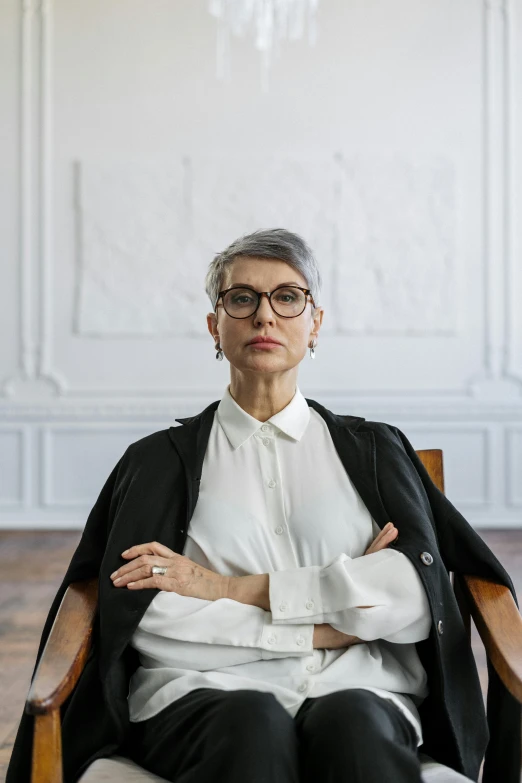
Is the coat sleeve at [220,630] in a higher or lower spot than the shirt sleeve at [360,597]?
lower

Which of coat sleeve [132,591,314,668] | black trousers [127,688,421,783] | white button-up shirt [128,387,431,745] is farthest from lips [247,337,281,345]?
black trousers [127,688,421,783]

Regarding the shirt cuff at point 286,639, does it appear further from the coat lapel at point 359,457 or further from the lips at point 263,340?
the lips at point 263,340

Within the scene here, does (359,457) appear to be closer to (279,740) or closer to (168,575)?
(168,575)

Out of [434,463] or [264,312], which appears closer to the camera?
[264,312]

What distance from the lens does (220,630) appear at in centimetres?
150

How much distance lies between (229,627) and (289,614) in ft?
0.34

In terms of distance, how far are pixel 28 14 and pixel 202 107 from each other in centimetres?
119

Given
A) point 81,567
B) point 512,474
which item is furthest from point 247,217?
point 81,567

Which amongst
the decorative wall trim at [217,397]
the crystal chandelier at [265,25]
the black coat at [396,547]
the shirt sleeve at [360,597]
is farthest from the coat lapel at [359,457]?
the crystal chandelier at [265,25]

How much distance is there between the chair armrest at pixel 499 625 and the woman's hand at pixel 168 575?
17.5 inches

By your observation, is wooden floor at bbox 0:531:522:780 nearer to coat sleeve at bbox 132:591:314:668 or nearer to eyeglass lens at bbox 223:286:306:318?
coat sleeve at bbox 132:591:314:668

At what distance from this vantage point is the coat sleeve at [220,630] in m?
1.49

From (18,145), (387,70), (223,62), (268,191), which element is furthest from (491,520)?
(18,145)

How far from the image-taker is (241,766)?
1240 millimetres
